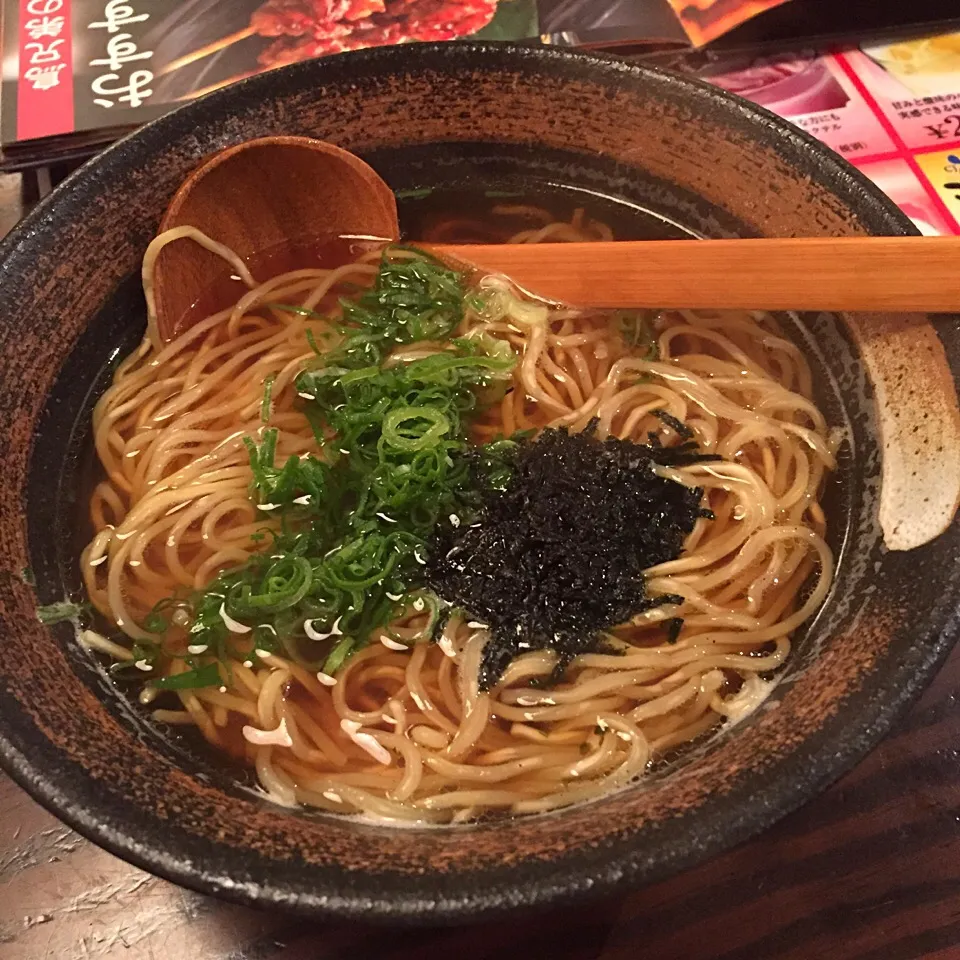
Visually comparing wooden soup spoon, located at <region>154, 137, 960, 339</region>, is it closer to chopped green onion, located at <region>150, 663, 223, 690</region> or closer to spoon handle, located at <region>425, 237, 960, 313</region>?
spoon handle, located at <region>425, 237, 960, 313</region>

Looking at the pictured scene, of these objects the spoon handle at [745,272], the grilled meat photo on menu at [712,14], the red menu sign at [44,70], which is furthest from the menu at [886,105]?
the red menu sign at [44,70]

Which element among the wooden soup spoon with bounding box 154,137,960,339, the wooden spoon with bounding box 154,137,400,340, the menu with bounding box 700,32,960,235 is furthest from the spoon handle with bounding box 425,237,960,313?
the menu with bounding box 700,32,960,235

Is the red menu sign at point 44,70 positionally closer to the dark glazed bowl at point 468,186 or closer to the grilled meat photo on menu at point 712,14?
the dark glazed bowl at point 468,186

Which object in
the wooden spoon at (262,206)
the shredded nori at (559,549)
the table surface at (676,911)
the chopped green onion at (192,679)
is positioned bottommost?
the table surface at (676,911)

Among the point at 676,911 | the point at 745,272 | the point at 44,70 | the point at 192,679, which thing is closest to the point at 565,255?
the point at 745,272

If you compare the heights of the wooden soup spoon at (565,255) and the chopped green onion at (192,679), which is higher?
the wooden soup spoon at (565,255)

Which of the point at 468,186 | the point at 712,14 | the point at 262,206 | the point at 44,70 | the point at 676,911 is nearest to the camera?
the point at 676,911

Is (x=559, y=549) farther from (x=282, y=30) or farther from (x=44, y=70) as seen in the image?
(x=44, y=70)
